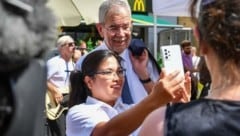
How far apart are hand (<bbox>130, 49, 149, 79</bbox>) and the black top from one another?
1.19 meters

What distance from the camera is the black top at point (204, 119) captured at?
1417 millimetres

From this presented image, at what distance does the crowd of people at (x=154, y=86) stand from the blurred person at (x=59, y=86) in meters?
1.89

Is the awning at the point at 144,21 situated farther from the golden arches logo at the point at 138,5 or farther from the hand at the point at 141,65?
the hand at the point at 141,65

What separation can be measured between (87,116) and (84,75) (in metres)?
0.30

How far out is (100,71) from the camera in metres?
2.36

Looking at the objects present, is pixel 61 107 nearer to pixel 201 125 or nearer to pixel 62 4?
pixel 62 4

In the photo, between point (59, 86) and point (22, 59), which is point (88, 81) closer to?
point (22, 59)

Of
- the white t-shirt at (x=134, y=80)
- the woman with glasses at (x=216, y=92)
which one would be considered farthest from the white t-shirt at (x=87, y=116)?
the woman with glasses at (x=216, y=92)

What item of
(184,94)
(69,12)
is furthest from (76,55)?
(184,94)

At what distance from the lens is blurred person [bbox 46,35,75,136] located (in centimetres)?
535

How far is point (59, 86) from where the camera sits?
6434 mm

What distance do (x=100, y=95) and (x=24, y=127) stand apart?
4.98 feet

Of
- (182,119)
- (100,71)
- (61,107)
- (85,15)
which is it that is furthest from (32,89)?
(85,15)

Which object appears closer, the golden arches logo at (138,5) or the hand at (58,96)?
the hand at (58,96)
